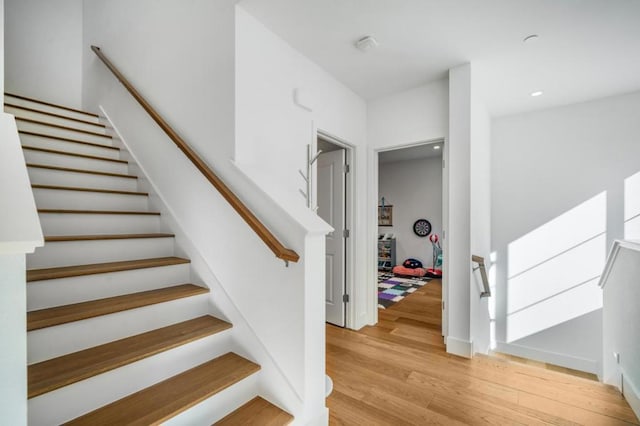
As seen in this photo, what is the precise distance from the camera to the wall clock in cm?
688

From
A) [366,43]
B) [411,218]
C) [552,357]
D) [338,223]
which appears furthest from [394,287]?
[366,43]

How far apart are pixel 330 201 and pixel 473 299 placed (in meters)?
1.83

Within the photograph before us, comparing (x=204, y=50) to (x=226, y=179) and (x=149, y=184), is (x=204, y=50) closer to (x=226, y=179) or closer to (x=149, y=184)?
(x=226, y=179)

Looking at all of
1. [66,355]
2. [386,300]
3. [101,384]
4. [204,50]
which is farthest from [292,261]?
[386,300]

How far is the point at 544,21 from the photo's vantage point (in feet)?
6.64

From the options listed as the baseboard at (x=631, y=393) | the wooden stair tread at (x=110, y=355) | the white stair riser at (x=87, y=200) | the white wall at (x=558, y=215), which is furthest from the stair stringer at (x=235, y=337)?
the white wall at (x=558, y=215)

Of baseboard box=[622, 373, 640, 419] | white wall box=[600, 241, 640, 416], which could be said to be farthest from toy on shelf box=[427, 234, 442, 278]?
baseboard box=[622, 373, 640, 419]

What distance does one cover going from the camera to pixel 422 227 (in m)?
6.95

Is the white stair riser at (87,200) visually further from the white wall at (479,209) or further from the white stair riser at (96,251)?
the white wall at (479,209)

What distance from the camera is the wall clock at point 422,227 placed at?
6.88 meters

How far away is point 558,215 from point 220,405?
425cm

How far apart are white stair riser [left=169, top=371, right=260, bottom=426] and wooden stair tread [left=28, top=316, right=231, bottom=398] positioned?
328 mm

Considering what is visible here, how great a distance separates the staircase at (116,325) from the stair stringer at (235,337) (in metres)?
0.03

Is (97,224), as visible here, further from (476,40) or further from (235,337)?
(476,40)
